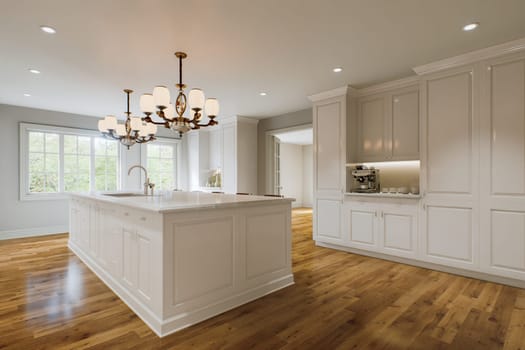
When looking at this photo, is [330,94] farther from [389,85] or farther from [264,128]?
[264,128]

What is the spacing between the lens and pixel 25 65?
11.4ft

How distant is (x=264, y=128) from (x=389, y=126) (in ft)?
10.4

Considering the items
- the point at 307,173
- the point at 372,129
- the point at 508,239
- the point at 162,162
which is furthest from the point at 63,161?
the point at 307,173

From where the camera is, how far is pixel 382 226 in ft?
13.2

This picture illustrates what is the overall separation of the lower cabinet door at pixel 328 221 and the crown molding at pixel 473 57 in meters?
2.22

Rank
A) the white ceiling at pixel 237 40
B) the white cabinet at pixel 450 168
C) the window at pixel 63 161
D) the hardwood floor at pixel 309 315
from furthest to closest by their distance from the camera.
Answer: the window at pixel 63 161
the white cabinet at pixel 450 168
the white ceiling at pixel 237 40
the hardwood floor at pixel 309 315

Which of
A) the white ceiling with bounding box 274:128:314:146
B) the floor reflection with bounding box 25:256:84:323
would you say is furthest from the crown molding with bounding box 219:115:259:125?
the floor reflection with bounding box 25:256:84:323

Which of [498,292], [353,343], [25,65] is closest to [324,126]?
[498,292]

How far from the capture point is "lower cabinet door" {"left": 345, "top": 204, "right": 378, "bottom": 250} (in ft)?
13.5

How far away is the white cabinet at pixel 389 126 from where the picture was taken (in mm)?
3984

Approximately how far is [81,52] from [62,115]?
369cm

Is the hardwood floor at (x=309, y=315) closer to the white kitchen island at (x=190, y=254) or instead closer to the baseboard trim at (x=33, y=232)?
the white kitchen island at (x=190, y=254)

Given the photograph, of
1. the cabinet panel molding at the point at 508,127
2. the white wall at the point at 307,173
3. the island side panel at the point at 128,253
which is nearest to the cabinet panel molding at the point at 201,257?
the island side panel at the point at 128,253

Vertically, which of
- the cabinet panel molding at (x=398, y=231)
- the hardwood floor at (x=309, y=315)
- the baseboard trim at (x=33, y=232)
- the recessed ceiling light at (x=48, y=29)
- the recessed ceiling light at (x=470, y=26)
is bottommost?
the hardwood floor at (x=309, y=315)
